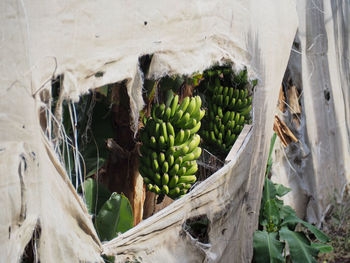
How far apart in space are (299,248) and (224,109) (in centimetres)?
121

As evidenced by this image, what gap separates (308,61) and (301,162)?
1006mm

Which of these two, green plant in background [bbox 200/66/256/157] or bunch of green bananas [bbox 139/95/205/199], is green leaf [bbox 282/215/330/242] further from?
bunch of green bananas [bbox 139/95/205/199]

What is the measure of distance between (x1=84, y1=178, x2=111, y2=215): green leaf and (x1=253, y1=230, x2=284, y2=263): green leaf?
4.28 feet

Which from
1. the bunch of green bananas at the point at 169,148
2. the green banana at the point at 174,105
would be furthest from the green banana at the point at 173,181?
the green banana at the point at 174,105

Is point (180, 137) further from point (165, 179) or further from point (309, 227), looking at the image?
point (309, 227)

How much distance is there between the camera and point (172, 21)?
2273mm

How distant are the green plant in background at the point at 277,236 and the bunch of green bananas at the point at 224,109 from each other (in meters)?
0.75

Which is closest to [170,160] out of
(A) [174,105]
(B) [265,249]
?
(A) [174,105]

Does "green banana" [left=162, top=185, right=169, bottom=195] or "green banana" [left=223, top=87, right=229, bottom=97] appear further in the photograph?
"green banana" [left=223, top=87, right=229, bottom=97]

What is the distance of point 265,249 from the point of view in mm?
3236

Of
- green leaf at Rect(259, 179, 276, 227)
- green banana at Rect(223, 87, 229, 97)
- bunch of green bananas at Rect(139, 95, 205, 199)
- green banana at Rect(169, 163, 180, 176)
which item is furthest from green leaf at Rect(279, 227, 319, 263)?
green banana at Rect(169, 163, 180, 176)

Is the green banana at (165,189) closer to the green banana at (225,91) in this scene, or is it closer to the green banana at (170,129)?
the green banana at (170,129)

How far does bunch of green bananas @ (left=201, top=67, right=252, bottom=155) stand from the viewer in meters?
3.04

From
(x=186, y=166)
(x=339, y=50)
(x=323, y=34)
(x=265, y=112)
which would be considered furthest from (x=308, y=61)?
(x=186, y=166)
